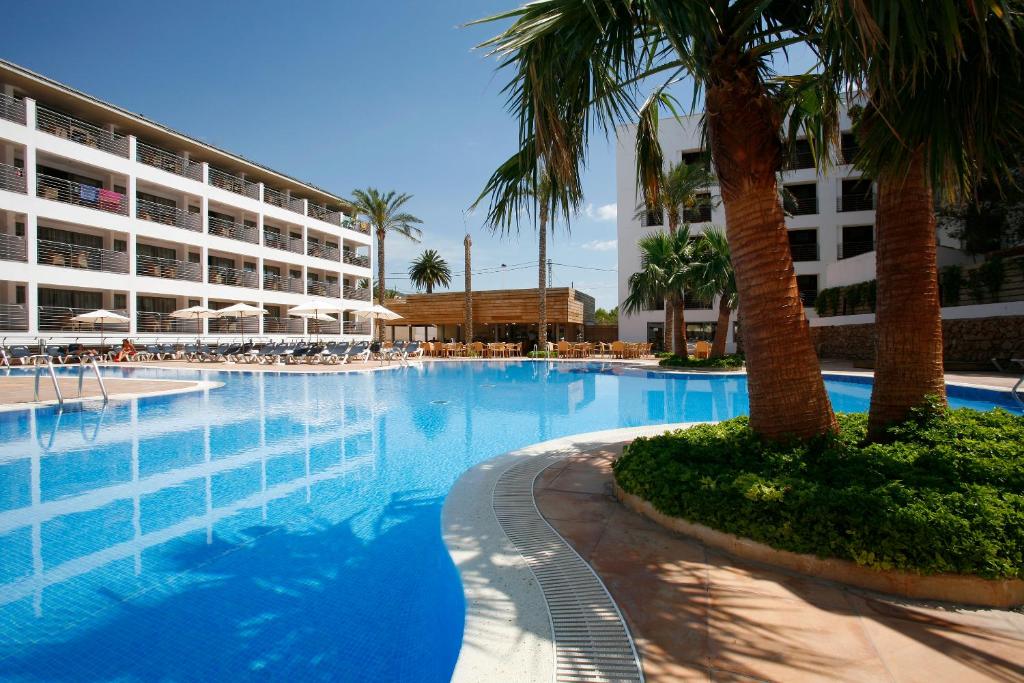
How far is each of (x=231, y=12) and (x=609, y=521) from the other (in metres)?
15.1

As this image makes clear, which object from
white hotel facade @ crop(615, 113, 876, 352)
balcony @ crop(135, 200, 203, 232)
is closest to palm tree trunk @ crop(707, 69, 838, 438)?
white hotel facade @ crop(615, 113, 876, 352)

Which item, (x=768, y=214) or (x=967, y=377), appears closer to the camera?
(x=768, y=214)

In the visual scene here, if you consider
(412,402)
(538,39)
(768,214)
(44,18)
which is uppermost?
(44,18)

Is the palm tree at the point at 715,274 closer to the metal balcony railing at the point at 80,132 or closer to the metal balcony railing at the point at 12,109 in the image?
the metal balcony railing at the point at 80,132

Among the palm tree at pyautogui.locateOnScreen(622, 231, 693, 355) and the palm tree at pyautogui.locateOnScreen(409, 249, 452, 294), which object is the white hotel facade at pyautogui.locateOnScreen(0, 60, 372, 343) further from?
the palm tree at pyautogui.locateOnScreen(622, 231, 693, 355)

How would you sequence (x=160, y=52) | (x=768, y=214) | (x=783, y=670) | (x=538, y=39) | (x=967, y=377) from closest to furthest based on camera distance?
(x=783, y=670) < (x=538, y=39) < (x=768, y=214) < (x=967, y=377) < (x=160, y=52)

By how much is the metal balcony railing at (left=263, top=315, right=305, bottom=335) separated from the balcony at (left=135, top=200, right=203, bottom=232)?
6.63 metres

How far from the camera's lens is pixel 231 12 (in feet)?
40.7

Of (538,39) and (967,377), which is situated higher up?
(538,39)

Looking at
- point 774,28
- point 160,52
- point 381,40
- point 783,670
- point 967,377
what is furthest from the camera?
point 160,52

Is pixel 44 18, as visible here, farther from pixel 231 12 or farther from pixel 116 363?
pixel 116 363

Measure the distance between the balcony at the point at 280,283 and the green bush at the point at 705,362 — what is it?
2450cm

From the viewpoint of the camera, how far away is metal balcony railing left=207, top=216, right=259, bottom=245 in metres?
28.2

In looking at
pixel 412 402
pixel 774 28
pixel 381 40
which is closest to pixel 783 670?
pixel 774 28
